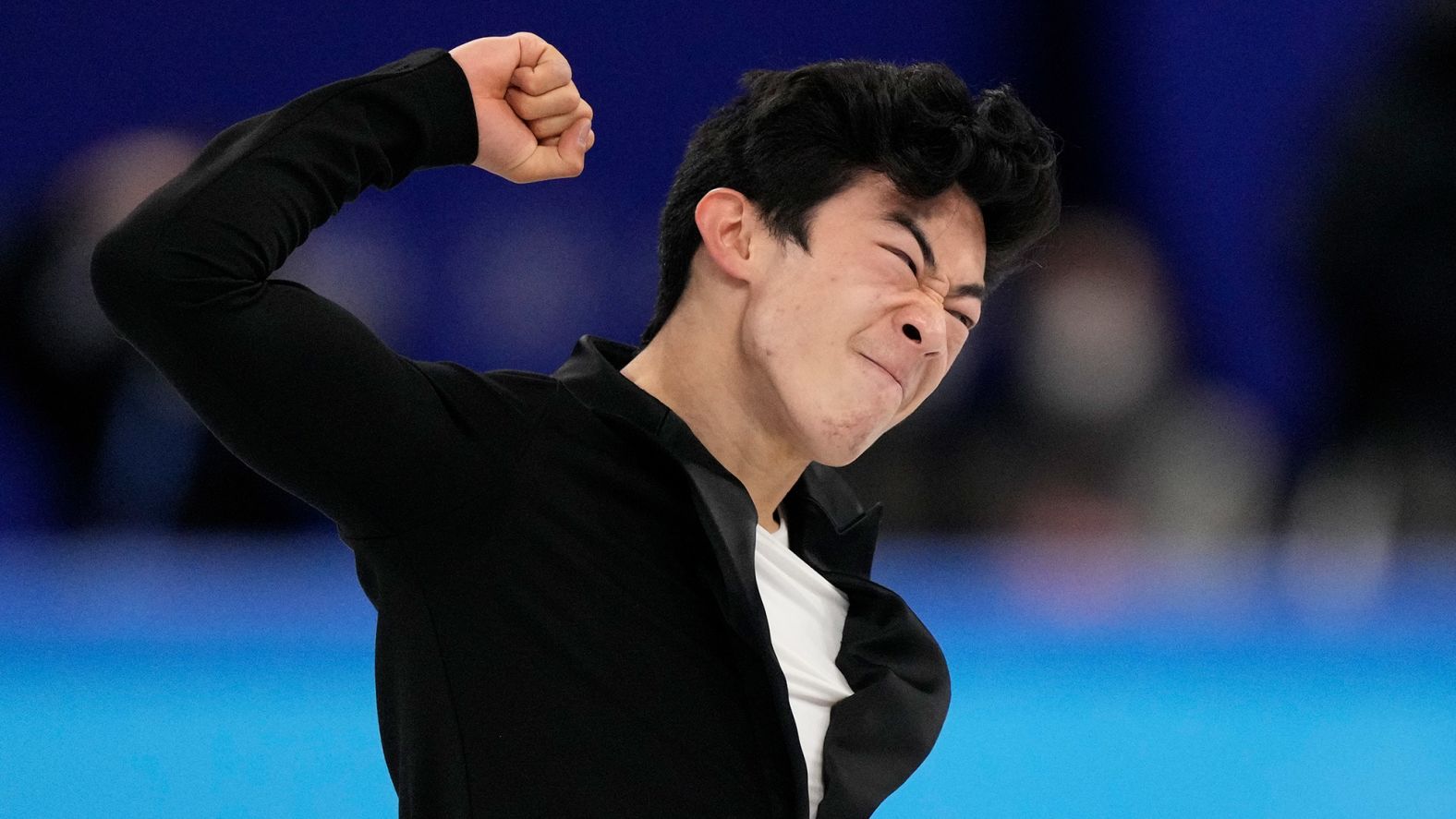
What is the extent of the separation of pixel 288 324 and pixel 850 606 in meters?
0.93

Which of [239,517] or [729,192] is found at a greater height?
[729,192]

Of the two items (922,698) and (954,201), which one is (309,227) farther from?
(922,698)

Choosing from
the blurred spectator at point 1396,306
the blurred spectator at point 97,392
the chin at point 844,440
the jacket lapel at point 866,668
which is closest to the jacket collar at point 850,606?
the jacket lapel at point 866,668

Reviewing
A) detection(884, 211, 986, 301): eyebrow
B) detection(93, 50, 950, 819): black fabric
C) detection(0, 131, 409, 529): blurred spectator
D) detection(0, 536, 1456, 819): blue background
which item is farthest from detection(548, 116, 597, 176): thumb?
detection(0, 131, 409, 529): blurred spectator

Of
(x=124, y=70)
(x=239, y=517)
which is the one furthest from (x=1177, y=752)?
(x=124, y=70)

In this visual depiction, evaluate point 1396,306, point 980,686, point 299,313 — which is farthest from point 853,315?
point 1396,306

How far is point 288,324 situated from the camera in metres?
1.50

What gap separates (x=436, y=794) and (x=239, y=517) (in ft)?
19.2

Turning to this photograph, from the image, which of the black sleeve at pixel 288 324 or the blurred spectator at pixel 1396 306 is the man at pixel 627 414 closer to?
the black sleeve at pixel 288 324

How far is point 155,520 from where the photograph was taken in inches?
281

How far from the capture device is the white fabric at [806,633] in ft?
6.22

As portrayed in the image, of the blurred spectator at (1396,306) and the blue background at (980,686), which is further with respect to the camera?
the blurred spectator at (1396,306)

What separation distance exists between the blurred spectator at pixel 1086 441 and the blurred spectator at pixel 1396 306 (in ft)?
1.50

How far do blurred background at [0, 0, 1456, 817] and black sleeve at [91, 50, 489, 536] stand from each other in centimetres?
364
